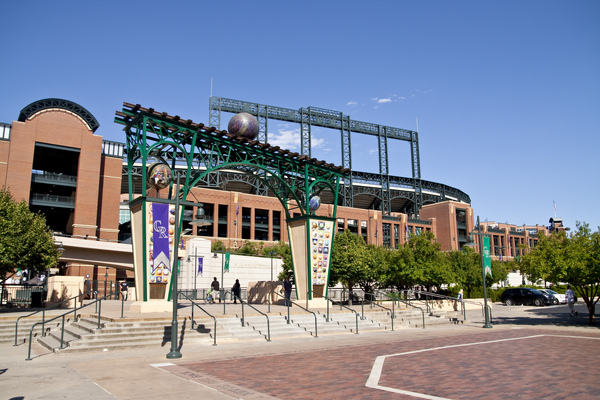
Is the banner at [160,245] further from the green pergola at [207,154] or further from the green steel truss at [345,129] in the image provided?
the green steel truss at [345,129]

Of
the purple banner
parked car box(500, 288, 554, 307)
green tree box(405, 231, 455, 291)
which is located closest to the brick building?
green tree box(405, 231, 455, 291)

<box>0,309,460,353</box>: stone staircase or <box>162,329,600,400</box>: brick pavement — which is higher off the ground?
<box>0,309,460,353</box>: stone staircase

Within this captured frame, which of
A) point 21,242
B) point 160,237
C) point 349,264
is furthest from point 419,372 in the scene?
point 349,264

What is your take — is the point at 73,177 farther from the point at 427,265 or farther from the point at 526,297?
the point at 526,297

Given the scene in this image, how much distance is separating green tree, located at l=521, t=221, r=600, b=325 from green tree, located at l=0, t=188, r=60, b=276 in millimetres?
26712

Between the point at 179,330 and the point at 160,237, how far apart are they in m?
4.32

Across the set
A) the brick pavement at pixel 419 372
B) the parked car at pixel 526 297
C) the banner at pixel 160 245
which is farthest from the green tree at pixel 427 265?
the banner at pixel 160 245

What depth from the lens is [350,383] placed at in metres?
9.81

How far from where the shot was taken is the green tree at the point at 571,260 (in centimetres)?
2130

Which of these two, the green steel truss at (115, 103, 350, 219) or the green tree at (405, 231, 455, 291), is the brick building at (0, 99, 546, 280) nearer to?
the green tree at (405, 231, 455, 291)

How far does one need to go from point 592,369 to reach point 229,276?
127ft

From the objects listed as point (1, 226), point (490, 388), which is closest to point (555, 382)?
point (490, 388)

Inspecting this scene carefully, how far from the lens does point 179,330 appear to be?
16750 mm

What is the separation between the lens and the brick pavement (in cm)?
894
